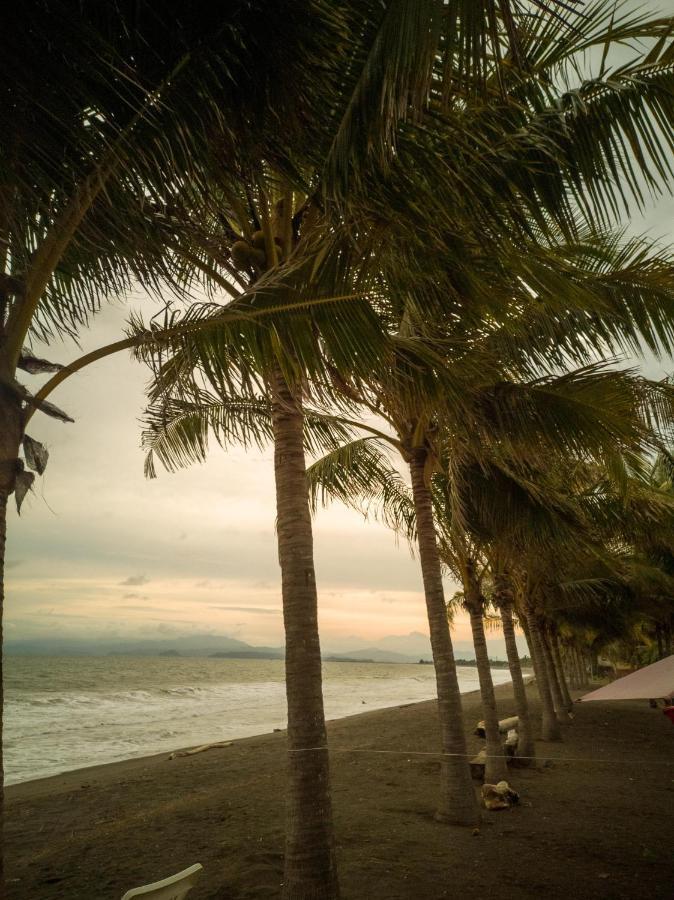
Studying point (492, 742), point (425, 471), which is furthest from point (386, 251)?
point (492, 742)

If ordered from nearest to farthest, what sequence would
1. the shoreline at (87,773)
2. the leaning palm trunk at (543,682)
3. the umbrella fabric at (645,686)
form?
the umbrella fabric at (645,686) → the shoreline at (87,773) → the leaning palm trunk at (543,682)

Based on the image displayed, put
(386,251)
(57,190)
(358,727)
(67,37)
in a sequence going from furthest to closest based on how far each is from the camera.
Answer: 1. (358,727)
2. (386,251)
3. (57,190)
4. (67,37)

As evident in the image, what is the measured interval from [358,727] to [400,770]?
1010 centimetres

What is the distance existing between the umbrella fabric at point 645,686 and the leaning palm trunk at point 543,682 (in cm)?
826

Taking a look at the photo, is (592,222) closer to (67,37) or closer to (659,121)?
(659,121)

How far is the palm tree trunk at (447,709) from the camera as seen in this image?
679 cm

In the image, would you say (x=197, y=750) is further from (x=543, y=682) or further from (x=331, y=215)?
(x=331, y=215)

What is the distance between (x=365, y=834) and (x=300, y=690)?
348cm

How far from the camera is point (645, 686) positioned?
5.20 m

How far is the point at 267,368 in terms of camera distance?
3652 mm

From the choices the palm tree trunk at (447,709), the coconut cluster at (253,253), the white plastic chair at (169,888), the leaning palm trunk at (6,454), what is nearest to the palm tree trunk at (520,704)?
the palm tree trunk at (447,709)

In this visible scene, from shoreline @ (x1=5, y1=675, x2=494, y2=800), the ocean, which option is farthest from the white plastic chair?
the ocean

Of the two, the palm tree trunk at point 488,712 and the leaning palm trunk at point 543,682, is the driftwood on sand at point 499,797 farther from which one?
the leaning palm trunk at point 543,682

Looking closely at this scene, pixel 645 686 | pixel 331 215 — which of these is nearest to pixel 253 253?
pixel 331 215
